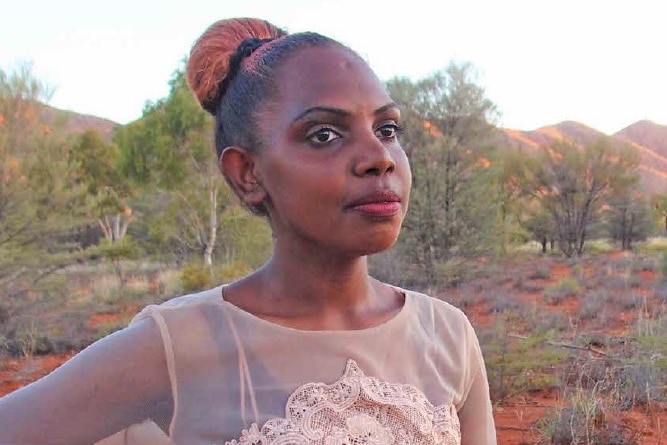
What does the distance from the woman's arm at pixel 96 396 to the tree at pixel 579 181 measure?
24674 mm

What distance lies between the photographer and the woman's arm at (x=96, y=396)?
39.5 inches

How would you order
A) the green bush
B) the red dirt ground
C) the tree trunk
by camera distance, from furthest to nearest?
the tree trunk, the green bush, the red dirt ground

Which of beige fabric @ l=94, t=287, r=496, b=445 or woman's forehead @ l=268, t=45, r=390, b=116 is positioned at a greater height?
woman's forehead @ l=268, t=45, r=390, b=116

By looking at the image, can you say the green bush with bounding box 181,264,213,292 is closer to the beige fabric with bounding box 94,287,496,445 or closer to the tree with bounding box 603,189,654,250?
the beige fabric with bounding box 94,287,496,445

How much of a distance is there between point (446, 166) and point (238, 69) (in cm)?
1340

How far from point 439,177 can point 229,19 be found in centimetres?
1313

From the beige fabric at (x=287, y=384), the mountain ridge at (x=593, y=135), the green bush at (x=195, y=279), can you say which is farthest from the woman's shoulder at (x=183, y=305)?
the mountain ridge at (x=593, y=135)

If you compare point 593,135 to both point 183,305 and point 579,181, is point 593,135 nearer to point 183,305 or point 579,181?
point 579,181

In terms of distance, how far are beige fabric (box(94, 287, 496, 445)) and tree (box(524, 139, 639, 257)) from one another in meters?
24.4

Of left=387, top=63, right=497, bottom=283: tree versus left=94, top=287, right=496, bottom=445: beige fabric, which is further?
left=387, top=63, right=497, bottom=283: tree

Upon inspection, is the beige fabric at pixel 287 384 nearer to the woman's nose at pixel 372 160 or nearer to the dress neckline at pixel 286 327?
the dress neckline at pixel 286 327

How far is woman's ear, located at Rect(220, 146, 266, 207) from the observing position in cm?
123

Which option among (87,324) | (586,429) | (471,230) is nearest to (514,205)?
(471,230)

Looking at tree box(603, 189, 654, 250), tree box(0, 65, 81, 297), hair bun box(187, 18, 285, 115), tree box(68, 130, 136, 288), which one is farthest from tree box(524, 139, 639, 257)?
hair bun box(187, 18, 285, 115)
